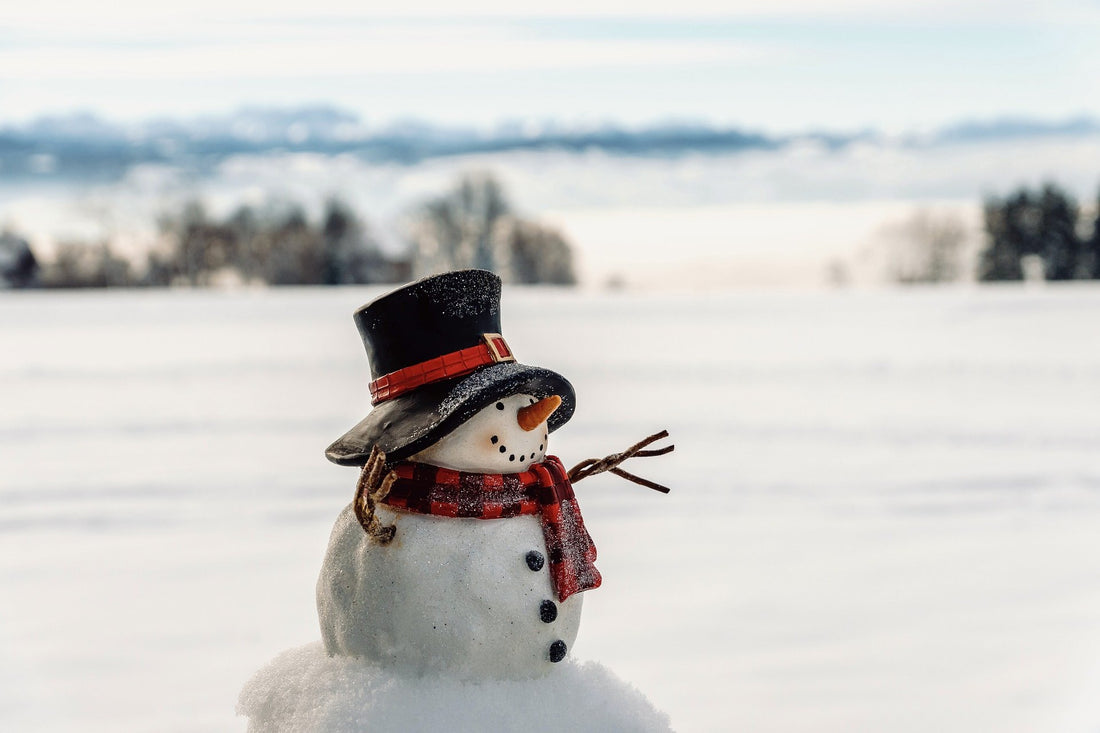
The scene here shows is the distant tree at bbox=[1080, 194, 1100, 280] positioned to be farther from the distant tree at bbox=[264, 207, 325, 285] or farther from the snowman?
the snowman

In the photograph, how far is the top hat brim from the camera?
219 centimetres

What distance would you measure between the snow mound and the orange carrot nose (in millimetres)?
479

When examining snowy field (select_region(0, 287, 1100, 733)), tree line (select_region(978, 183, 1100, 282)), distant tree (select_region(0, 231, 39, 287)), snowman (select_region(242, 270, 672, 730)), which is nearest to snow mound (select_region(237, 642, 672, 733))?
snowman (select_region(242, 270, 672, 730))

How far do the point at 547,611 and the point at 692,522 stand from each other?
121 inches

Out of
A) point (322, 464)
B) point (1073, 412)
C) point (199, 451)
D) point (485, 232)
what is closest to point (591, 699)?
point (322, 464)

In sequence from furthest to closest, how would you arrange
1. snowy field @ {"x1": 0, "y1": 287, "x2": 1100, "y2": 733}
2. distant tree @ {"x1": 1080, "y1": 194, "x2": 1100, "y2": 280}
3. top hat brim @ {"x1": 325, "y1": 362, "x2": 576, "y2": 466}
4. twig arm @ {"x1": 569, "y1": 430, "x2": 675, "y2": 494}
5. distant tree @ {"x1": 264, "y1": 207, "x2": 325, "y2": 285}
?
distant tree @ {"x1": 1080, "y1": 194, "x2": 1100, "y2": 280}
distant tree @ {"x1": 264, "y1": 207, "x2": 325, "y2": 285}
snowy field @ {"x1": 0, "y1": 287, "x2": 1100, "y2": 733}
twig arm @ {"x1": 569, "y1": 430, "x2": 675, "y2": 494}
top hat brim @ {"x1": 325, "y1": 362, "x2": 576, "y2": 466}

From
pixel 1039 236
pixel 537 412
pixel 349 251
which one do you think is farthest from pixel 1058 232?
pixel 537 412

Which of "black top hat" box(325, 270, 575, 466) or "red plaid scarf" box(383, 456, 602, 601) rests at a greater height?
"black top hat" box(325, 270, 575, 466)

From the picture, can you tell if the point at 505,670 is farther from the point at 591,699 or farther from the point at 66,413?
the point at 66,413

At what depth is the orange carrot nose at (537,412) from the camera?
2.25 meters

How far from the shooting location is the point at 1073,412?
7.78 metres

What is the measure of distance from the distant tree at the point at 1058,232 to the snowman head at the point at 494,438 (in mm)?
10958

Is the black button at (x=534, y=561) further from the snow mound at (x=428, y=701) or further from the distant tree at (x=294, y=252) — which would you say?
the distant tree at (x=294, y=252)

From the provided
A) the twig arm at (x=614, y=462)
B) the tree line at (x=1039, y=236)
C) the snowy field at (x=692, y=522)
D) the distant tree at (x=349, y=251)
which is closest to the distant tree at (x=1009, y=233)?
the tree line at (x=1039, y=236)
